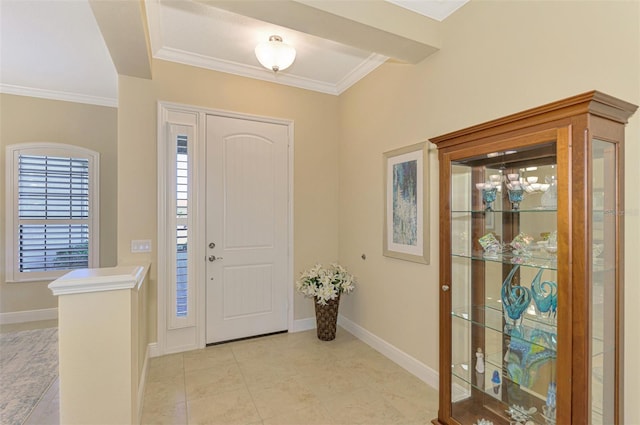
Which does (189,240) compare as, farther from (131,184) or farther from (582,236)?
(582,236)

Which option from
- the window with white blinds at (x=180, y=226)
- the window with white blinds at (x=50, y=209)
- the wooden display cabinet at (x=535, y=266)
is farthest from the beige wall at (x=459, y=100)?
the window with white blinds at (x=50, y=209)

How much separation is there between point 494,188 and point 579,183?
53 centimetres

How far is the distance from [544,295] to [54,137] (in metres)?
5.28

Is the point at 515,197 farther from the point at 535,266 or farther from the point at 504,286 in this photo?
the point at 504,286

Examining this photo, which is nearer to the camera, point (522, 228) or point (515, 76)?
point (522, 228)

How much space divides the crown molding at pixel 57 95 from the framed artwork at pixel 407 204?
3.80 metres

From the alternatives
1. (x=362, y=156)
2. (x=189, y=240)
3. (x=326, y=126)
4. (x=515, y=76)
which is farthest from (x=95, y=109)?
(x=515, y=76)

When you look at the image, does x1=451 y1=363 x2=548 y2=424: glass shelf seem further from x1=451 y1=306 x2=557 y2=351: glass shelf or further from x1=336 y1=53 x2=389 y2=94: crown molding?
x1=336 y1=53 x2=389 y2=94: crown molding

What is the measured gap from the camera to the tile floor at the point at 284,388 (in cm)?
216

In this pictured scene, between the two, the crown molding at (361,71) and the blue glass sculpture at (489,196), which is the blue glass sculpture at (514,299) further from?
the crown molding at (361,71)

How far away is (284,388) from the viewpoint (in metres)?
2.51

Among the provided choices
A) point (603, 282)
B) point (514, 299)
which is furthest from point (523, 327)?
point (603, 282)

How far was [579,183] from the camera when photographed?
1.33 meters

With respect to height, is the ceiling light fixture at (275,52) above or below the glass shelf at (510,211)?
above
